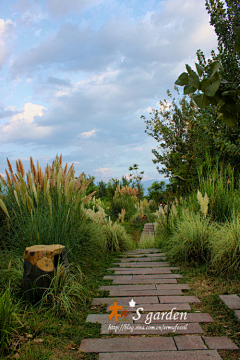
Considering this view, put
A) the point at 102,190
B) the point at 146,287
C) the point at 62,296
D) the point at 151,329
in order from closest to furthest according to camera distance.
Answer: the point at 151,329
the point at 62,296
the point at 146,287
the point at 102,190

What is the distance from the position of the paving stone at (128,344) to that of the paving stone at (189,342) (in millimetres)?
48

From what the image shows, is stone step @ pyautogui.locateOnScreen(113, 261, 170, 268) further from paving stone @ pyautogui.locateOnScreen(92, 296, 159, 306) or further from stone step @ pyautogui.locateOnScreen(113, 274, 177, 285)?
paving stone @ pyautogui.locateOnScreen(92, 296, 159, 306)

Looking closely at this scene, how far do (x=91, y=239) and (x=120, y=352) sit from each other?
2.18 metres

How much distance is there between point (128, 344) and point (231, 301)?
1.30 meters

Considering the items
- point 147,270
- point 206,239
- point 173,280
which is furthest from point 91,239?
point 206,239

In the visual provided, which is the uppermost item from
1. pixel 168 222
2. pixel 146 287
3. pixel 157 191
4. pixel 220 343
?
pixel 157 191

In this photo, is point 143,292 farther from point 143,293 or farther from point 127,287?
point 127,287

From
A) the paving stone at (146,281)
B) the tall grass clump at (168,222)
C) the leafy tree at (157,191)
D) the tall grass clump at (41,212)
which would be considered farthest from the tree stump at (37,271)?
the leafy tree at (157,191)

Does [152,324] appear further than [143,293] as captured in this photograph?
No

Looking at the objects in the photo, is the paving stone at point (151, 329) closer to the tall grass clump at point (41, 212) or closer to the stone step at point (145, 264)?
the tall grass clump at point (41, 212)

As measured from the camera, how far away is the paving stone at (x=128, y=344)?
1983 millimetres

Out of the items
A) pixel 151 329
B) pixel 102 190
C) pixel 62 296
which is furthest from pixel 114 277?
pixel 102 190

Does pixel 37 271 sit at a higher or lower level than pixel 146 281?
higher

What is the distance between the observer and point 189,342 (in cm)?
206
